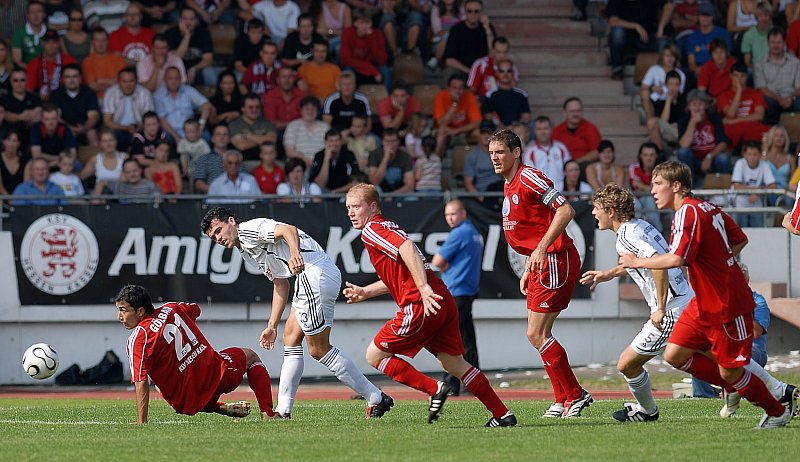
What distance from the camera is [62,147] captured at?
1828cm

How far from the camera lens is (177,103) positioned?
19.2m

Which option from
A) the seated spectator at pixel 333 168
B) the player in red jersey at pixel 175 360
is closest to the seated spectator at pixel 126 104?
the seated spectator at pixel 333 168

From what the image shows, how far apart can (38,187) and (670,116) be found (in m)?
9.57

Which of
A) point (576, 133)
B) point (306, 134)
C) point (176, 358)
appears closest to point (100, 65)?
point (306, 134)

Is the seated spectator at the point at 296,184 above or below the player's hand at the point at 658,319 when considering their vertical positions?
above

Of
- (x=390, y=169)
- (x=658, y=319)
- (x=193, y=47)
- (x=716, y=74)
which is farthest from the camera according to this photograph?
(x=716, y=74)

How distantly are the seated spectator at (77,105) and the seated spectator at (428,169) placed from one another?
189 inches

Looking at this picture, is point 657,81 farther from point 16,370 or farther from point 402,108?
point 16,370

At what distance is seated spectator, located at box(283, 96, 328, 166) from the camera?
18625mm

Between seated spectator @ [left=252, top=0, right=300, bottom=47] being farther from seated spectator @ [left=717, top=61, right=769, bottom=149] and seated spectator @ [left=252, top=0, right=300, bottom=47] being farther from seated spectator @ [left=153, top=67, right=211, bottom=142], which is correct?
seated spectator @ [left=717, top=61, right=769, bottom=149]

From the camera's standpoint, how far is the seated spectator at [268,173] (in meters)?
17.8

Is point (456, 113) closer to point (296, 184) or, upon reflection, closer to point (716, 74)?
point (296, 184)

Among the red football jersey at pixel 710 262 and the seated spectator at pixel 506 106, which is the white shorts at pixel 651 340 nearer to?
the red football jersey at pixel 710 262

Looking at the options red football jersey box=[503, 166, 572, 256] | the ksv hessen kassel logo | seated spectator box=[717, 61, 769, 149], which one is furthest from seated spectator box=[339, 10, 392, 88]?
red football jersey box=[503, 166, 572, 256]
